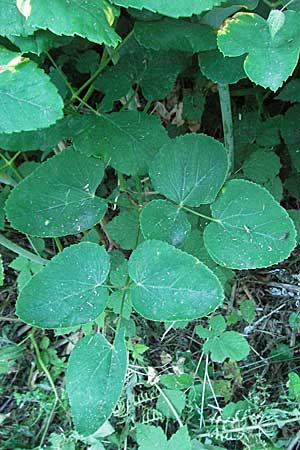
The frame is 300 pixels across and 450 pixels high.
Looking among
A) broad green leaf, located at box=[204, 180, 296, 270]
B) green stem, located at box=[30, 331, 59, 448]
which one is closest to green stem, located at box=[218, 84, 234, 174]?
broad green leaf, located at box=[204, 180, 296, 270]

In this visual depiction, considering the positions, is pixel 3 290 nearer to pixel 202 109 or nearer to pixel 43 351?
pixel 43 351

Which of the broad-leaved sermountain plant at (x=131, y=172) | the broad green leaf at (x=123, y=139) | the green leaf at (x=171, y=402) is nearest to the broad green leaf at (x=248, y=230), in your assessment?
the broad-leaved sermountain plant at (x=131, y=172)

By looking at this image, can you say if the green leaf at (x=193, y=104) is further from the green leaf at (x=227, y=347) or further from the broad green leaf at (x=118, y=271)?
the green leaf at (x=227, y=347)

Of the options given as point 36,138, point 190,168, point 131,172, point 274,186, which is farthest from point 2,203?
point 274,186

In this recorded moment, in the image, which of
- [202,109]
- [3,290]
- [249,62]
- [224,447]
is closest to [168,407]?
[224,447]

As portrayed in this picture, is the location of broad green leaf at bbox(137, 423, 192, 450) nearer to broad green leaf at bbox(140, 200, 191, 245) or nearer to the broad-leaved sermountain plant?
the broad-leaved sermountain plant
